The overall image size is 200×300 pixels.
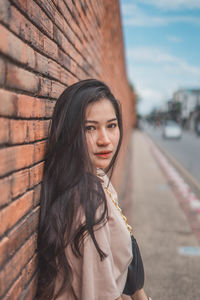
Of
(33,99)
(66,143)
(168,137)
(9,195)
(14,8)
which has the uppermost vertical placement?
(14,8)

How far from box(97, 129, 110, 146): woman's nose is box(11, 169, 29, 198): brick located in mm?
449

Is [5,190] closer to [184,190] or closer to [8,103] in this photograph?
[8,103]

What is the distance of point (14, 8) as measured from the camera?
1.22 m

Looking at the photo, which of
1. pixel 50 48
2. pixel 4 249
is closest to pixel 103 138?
pixel 50 48

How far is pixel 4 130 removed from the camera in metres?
1.17

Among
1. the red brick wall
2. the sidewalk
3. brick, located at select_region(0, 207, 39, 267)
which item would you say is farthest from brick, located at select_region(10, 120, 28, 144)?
the sidewalk

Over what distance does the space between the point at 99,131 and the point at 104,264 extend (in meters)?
0.66

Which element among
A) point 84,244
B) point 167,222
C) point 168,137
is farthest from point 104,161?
point 168,137

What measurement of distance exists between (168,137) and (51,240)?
105ft

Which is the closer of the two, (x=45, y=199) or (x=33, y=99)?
(x=33, y=99)

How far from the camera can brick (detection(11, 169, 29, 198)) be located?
1287 mm

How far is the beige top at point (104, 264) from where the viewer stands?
4.83 feet

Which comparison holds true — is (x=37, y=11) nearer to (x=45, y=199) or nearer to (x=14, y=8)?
(x=14, y=8)

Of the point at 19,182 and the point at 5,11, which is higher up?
the point at 5,11
